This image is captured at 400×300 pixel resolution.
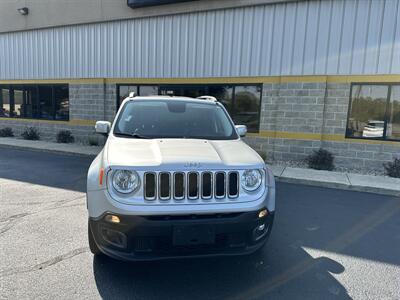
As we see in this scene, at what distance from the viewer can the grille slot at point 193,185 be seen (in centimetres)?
275

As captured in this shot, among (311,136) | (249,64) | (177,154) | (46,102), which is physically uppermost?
(249,64)

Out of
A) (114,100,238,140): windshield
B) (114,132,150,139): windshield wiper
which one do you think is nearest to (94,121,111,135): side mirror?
(114,100,238,140): windshield

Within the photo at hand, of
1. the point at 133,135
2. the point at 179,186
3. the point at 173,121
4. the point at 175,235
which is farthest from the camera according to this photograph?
the point at 173,121

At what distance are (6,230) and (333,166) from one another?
317 inches

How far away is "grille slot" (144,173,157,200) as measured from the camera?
2.68 m

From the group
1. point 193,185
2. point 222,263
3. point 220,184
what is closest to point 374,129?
point 222,263

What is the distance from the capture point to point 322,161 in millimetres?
8562

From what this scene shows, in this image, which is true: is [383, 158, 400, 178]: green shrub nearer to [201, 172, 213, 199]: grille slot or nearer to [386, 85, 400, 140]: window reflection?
[386, 85, 400, 140]: window reflection

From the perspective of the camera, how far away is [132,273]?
308 centimetres

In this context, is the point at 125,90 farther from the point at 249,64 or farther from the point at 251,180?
the point at 251,180

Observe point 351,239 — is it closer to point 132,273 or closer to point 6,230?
point 132,273

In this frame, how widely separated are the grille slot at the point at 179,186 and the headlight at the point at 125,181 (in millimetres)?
351

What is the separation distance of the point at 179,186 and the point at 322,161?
6.96 meters

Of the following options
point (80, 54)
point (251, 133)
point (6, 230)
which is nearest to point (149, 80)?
point (80, 54)
